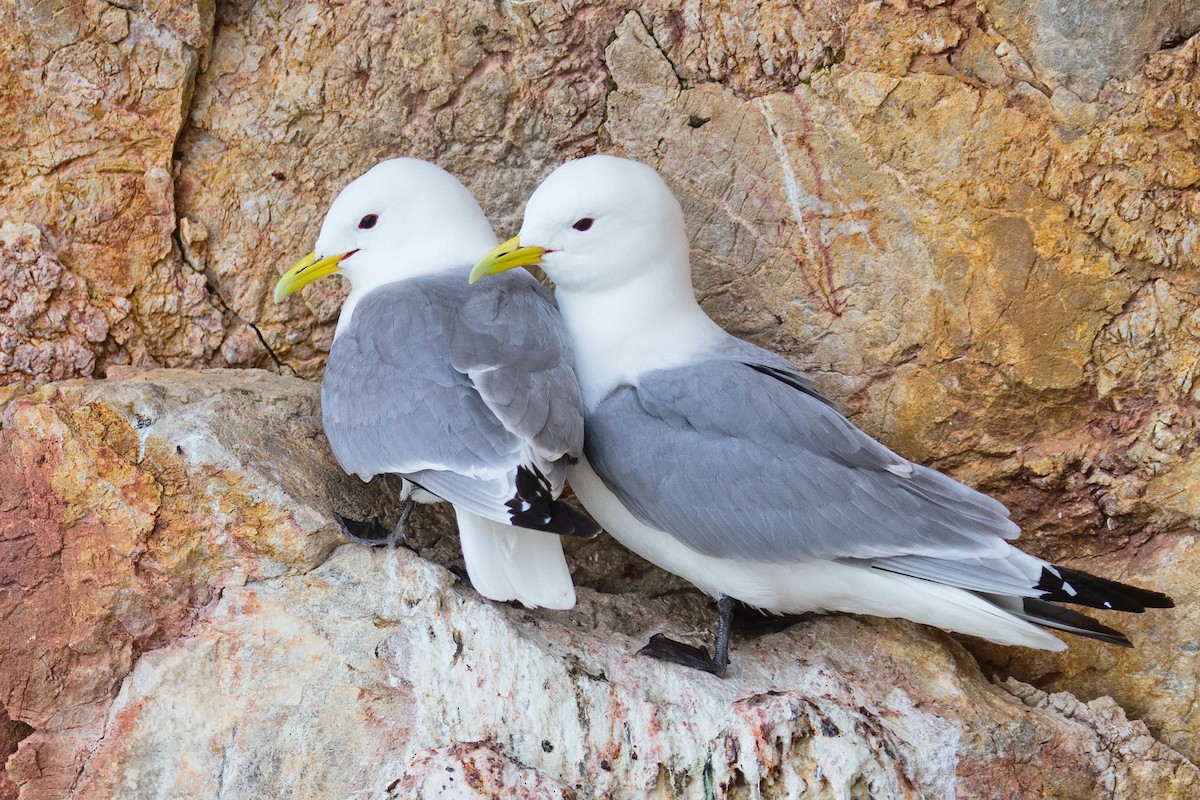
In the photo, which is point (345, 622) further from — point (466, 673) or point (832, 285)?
point (832, 285)

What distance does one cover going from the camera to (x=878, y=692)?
2.61 m

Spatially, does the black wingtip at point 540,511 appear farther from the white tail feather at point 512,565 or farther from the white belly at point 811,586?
the white belly at point 811,586

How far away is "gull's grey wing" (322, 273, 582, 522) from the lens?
2.52 meters

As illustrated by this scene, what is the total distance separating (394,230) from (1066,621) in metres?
1.97

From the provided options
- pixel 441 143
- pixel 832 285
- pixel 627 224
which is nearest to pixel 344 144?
pixel 441 143

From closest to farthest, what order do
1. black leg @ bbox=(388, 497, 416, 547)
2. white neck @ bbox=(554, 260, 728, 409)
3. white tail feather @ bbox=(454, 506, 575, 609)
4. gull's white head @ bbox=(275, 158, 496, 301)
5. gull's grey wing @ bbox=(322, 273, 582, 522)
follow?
1. gull's grey wing @ bbox=(322, 273, 582, 522)
2. white tail feather @ bbox=(454, 506, 575, 609)
3. black leg @ bbox=(388, 497, 416, 547)
4. white neck @ bbox=(554, 260, 728, 409)
5. gull's white head @ bbox=(275, 158, 496, 301)

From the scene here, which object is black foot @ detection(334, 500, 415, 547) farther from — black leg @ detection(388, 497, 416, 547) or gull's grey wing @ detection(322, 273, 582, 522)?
gull's grey wing @ detection(322, 273, 582, 522)

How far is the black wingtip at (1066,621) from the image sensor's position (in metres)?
2.54

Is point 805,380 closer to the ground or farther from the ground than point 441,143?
closer to the ground

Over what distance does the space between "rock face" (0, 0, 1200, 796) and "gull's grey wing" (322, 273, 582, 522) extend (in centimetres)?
28

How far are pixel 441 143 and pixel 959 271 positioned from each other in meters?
1.51

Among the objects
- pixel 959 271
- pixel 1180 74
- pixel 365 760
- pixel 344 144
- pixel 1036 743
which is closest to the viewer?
pixel 365 760

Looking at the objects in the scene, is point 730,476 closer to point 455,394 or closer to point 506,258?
point 455,394

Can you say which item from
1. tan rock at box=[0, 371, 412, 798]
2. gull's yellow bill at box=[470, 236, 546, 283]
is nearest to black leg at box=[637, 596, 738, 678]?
tan rock at box=[0, 371, 412, 798]
